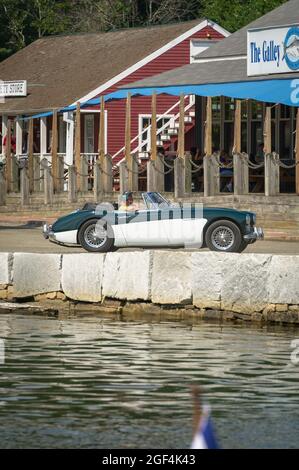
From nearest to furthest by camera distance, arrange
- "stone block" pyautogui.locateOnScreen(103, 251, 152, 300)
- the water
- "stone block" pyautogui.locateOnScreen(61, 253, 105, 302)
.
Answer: the water → "stone block" pyautogui.locateOnScreen(103, 251, 152, 300) → "stone block" pyautogui.locateOnScreen(61, 253, 105, 302)

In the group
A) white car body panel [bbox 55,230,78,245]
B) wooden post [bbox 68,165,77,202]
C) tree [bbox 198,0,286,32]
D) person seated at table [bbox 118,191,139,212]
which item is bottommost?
white car body panel [bbox 55,230,78,245]

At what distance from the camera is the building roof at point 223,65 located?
3844 cm

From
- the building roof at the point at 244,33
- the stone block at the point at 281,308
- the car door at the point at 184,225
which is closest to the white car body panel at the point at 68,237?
the car door at the point at 184,225

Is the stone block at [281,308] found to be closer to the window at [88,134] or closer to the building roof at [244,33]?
the building roof at [244,33]

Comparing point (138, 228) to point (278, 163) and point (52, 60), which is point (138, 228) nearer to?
point (278, 163)

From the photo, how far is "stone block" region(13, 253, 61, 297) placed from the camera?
2277cm

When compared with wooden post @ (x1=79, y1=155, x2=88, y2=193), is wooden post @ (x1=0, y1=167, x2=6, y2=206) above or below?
below

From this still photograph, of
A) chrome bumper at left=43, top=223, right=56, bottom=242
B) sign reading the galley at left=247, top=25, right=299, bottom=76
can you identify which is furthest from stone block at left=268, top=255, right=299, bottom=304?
sign reading the galley at left=247, top=25, right=299, bottom=76

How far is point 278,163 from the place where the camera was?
34469mm

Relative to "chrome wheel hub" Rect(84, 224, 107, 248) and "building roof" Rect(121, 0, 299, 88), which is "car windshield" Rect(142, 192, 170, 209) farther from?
"building roof" Rect(121, 0, 299, 88)

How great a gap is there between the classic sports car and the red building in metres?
21.0

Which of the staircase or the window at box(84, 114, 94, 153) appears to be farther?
the window at box(84, 114, 94, 153)

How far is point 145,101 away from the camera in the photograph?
52.2 m

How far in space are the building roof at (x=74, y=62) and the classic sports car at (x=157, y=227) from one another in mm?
23720
